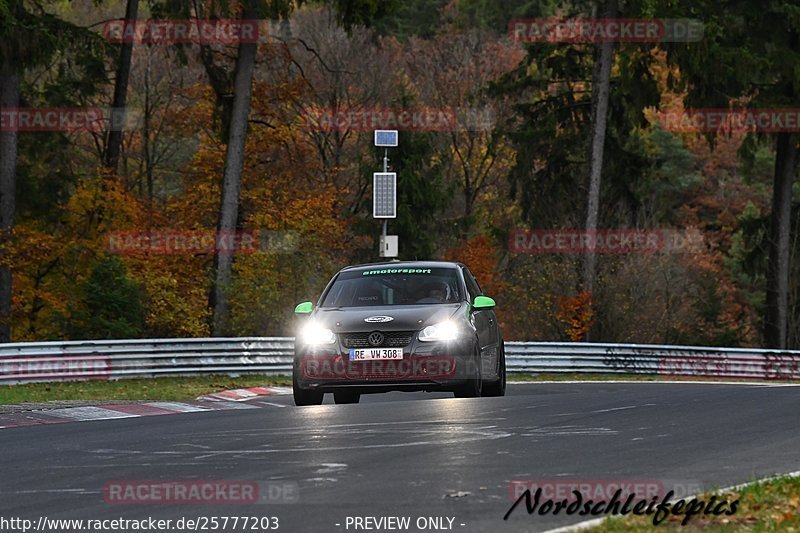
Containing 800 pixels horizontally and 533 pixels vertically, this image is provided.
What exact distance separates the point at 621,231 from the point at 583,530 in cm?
4325

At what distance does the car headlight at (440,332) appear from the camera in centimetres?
1786

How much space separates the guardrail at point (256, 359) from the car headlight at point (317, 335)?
33.8ft

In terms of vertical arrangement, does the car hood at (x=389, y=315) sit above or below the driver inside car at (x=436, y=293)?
below

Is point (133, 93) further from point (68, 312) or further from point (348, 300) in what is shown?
point (348, 300)

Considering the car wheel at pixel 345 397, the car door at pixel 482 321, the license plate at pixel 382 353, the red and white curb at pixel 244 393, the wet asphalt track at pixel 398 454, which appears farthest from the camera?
the red and white curb at pixel 244 393

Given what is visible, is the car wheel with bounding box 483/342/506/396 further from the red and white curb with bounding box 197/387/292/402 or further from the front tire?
the red and white curb with bounding box 197/387/292/402

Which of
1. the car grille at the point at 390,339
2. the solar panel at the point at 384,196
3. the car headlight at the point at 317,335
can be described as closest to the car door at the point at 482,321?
the car grille at the point at 390,339

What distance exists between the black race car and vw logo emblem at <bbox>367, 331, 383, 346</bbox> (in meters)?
0.01

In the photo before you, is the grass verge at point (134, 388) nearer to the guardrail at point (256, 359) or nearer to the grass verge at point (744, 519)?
the guardrail at point (256, 359)

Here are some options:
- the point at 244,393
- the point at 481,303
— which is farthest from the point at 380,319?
the point at 244,393

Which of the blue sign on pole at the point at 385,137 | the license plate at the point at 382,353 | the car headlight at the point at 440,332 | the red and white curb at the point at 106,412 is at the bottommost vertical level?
the red and white curb at the point at 106,412

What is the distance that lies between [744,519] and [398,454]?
393 centimetres

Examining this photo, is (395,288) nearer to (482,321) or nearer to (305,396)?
(482,321)

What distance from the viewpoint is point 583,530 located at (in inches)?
349
